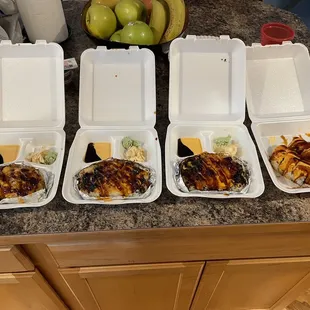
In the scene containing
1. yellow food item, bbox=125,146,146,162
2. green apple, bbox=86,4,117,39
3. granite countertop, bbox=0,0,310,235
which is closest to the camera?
granite countertop, bbox=0,0,310,235

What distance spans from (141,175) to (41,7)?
548mm

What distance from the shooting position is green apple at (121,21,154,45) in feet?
2.92

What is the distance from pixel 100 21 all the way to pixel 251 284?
0.84 m

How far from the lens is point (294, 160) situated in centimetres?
75

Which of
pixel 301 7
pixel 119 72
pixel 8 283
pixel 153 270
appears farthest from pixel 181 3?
pixel 301 7

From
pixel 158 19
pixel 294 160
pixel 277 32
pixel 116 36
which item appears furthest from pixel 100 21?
pixel 294 160

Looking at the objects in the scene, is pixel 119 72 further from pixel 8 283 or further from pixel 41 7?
pixel 8 283

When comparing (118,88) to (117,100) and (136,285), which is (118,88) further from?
(136,285)

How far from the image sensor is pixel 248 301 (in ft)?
3.76

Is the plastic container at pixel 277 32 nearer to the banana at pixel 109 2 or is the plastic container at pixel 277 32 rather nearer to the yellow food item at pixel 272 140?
the yellow food item at pixel 272 140

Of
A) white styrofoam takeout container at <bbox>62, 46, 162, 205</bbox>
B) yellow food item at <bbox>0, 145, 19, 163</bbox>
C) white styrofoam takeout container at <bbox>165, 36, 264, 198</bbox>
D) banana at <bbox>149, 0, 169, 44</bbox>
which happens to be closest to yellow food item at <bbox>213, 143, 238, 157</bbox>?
white styrofoam takeout container at <bbox>165, 36, 264, 198</bbox>

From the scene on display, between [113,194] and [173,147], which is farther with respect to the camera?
[173,147]

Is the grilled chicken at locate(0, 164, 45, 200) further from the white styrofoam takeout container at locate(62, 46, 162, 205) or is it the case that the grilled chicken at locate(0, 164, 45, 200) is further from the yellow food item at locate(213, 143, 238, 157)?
the yellow food item at locate(213, 143, 238, 157)

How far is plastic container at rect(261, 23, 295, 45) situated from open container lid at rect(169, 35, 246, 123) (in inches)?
5.1
